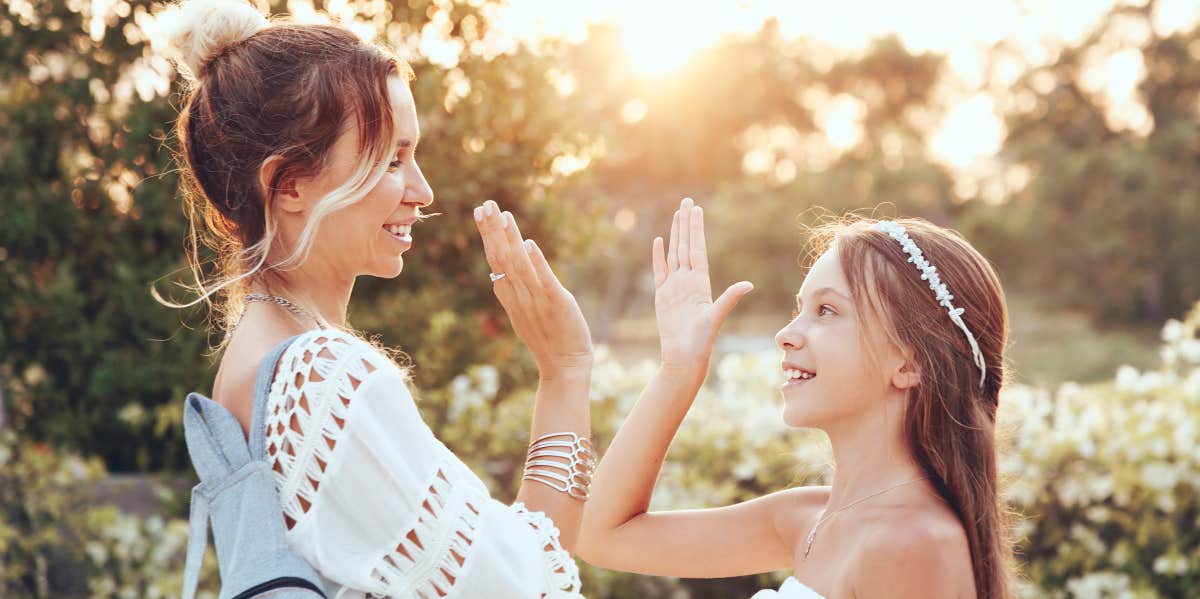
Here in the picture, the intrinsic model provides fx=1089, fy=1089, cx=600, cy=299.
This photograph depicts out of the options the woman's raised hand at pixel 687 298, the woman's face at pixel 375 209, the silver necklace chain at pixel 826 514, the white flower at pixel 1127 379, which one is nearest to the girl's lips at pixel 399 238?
the woman's face at pixel 375 209

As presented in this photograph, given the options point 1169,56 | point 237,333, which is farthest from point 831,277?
point 1169,56

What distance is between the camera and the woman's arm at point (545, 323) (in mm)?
1881

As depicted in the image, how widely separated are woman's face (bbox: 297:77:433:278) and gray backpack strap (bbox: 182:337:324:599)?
0.23 metres

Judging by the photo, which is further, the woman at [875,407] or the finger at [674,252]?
the finger at [674,252]

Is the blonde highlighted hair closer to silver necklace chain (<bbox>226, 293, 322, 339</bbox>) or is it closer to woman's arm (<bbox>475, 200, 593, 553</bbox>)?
silver necklace chain (<bbox>226, 293, 322, 339</bbox>)

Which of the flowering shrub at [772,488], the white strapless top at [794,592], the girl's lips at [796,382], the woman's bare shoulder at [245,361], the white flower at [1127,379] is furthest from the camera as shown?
Result: the white flower at [1127,379]

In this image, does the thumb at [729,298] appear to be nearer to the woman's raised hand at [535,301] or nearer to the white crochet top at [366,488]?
the woman's raised hand at [535,301]

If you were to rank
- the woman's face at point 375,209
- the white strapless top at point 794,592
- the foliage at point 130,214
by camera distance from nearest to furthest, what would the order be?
the woman's face at point 375,209 → the white strapless top at point 794,592 → the foliage at point 130,214

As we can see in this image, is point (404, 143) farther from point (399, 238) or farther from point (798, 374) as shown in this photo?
point (798, 374)

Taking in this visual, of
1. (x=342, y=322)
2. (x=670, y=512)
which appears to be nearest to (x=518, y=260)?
(x=342, y=322)

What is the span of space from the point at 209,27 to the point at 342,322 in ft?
1.76

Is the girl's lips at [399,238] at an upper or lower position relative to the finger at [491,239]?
lower

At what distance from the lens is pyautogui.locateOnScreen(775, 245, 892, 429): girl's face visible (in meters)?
2.07

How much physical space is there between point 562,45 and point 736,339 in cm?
1502
